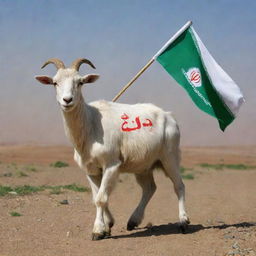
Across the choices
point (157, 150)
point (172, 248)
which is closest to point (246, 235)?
point (172, 248)

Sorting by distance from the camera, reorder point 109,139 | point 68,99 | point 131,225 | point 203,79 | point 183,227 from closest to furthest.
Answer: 1. point 68,99
2. point 109,139
3. point 183,227
4. point 131,225
5. point 203,79

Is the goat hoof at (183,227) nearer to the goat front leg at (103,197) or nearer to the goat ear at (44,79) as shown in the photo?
the goat front leg at (103,197)

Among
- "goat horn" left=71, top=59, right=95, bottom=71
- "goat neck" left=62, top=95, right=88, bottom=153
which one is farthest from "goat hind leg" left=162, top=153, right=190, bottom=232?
"goat horn" left=71, top=59, right=95, bottom=71

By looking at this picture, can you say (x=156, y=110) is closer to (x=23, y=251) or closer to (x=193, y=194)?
(x=23, y=251)

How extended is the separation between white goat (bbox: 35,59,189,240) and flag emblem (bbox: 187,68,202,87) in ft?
2.51

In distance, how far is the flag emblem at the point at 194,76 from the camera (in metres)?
9.92

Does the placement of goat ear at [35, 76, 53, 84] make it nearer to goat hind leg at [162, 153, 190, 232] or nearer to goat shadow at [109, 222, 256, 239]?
goat hind leg at [162, 153, 190, 232]

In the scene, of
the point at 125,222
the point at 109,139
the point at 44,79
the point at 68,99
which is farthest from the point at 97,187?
the point at 125,222

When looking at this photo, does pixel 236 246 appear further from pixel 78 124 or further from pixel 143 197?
pixel 78 124

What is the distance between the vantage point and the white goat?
844 cm

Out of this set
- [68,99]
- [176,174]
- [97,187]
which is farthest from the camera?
[176,174]

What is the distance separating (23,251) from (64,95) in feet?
7.27

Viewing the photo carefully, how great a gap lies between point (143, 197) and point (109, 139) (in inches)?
65.9

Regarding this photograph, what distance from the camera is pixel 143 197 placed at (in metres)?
9.80
